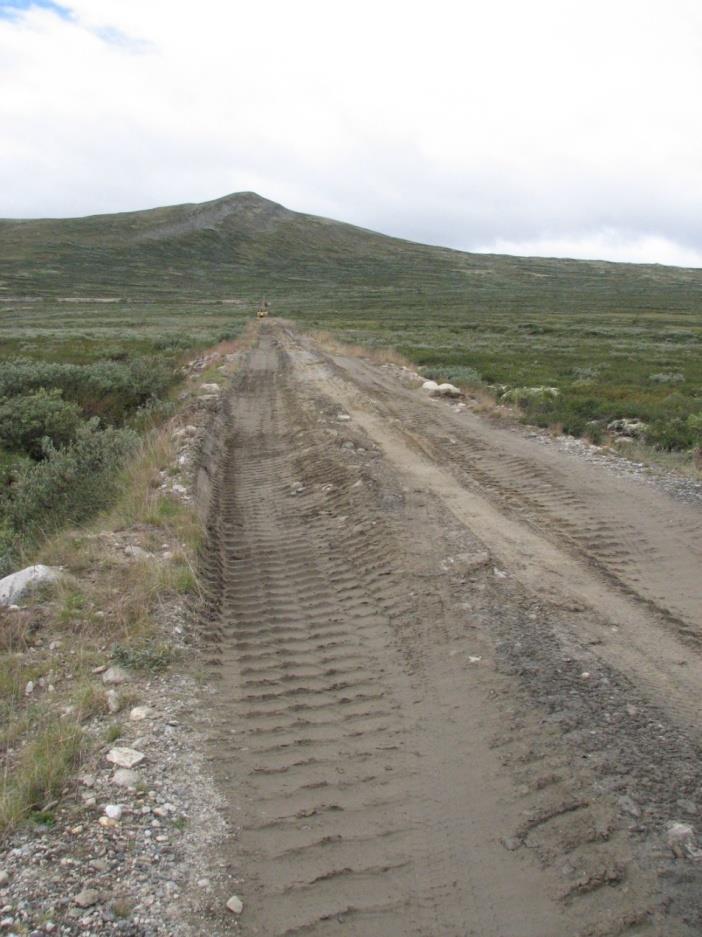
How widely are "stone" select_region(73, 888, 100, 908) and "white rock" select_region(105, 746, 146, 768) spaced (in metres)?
0.89

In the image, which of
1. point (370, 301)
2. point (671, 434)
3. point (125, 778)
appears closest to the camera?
point (125, 778)

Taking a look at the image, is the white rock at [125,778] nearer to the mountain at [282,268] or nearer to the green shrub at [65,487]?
the green shrub at [65,487]

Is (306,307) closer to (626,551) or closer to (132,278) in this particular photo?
(132,278)

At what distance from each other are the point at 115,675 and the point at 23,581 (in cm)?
172

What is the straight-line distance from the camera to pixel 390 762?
4.08m

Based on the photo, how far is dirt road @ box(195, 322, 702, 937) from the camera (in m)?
3.15

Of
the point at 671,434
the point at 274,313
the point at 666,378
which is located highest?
the point at 274,313

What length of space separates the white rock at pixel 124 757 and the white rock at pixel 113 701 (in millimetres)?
441

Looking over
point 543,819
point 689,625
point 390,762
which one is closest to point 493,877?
point 543,819

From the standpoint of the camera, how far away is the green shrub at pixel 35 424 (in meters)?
13.5

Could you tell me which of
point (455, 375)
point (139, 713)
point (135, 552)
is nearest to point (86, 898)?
point (139, 713)

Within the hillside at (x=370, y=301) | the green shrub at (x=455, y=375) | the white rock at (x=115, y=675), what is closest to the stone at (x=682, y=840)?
the white rock at (x=115, y=675)

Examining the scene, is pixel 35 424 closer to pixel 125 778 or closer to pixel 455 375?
pixel 125 778

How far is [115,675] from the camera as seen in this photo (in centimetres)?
483
